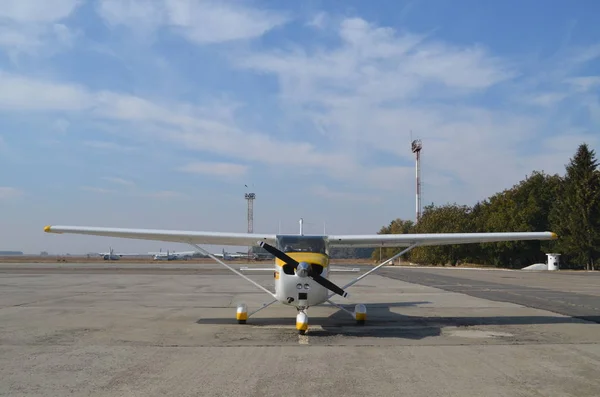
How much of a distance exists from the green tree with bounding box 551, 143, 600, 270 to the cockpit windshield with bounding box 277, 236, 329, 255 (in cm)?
5182

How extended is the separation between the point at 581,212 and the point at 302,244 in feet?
175

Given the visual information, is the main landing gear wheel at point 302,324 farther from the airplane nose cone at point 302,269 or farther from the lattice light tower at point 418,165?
the lattice light tower at point 418,165

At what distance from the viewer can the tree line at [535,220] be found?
5594 centimetres

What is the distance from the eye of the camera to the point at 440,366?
781 centimetres

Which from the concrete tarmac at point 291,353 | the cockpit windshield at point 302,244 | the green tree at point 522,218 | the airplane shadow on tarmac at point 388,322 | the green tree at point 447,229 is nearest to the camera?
the concrete tarmac at point 291,353

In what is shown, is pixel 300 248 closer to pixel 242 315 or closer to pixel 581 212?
pixel 242 315

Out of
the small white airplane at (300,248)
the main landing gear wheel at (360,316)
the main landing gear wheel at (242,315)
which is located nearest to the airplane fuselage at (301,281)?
the small white airplane at (300,248)

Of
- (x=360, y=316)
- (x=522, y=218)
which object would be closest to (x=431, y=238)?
(x=360, y=316)

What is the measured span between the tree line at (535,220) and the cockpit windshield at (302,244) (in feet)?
170

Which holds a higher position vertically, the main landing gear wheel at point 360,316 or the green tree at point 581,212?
the green tree at point 581,212

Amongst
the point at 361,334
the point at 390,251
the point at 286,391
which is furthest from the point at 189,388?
the point at 390,251

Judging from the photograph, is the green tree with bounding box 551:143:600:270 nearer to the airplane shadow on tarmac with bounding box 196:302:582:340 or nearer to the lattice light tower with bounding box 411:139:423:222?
the lattice light tower with bounding box 411:139:423:222

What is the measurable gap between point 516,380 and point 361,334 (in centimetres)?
444

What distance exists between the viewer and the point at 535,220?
63.0 m
